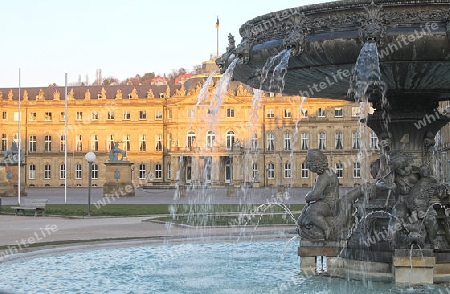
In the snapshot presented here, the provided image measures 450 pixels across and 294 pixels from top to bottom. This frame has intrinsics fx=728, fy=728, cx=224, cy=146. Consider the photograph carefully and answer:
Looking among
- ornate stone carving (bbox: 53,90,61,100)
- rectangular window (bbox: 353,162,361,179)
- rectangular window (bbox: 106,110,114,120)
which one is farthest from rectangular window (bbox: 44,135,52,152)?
rectangular window (bbox: 353,162,361,179)

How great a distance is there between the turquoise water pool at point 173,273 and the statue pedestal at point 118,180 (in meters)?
35.9

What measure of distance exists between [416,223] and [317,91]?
260cm

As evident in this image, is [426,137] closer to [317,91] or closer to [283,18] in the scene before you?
[317,91]

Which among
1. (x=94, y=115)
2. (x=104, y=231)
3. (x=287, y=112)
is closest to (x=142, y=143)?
(x=94, y=115)

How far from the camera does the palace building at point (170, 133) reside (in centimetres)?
8225

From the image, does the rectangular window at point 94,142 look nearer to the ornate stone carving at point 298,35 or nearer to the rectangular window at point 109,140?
the rectangular window at point 109,140

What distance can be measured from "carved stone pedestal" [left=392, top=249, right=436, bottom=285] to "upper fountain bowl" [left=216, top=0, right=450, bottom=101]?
2.18 metres

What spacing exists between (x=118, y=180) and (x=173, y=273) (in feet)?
132

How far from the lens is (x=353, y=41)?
26.8 ft

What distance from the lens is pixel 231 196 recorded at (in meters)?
49.0

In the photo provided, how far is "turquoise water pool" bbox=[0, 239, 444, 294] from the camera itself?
9.04 m

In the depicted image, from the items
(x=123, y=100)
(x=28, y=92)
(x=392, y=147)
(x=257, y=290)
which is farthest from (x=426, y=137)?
(x=28, y=92)

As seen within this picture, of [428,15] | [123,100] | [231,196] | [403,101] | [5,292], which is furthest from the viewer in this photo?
[123,100]

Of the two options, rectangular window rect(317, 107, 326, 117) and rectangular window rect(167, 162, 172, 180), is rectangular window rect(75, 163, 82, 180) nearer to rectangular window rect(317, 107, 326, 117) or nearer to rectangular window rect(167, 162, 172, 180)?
rectangular window rect(167, 162, 172, 180)
